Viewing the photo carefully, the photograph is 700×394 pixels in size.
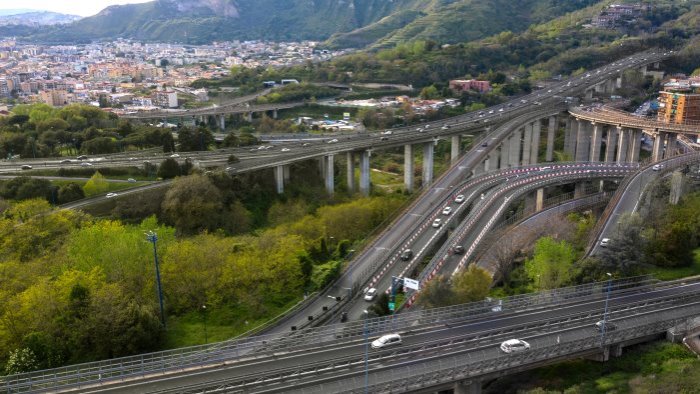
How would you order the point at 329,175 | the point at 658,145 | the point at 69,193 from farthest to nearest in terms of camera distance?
the point at 658,145, the point at 329,175, the point at 69,193

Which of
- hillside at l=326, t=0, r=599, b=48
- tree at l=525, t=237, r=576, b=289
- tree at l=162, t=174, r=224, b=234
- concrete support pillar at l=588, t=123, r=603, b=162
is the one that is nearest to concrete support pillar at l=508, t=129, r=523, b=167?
concrete support pillar at l=588, t=123, r=603, b=162

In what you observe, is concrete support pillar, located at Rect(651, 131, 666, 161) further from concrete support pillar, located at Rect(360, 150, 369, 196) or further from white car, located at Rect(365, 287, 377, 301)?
white car, located at Rect(365, 287, 377, 301)

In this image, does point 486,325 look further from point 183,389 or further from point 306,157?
point 306,157

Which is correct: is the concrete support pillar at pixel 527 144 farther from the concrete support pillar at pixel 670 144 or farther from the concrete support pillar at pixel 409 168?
the concrete support pillar at pixel 409 168

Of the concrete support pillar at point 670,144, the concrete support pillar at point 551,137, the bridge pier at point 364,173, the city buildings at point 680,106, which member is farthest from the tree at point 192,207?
the city buildings at point 680,106

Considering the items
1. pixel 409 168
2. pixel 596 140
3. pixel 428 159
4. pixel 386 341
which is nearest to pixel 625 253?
pixel 386 341

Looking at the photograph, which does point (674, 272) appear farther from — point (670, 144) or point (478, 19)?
point (478, 19)

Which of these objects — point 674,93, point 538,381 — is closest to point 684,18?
point 674,93

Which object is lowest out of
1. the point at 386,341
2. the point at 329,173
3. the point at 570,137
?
the point at 570,137
